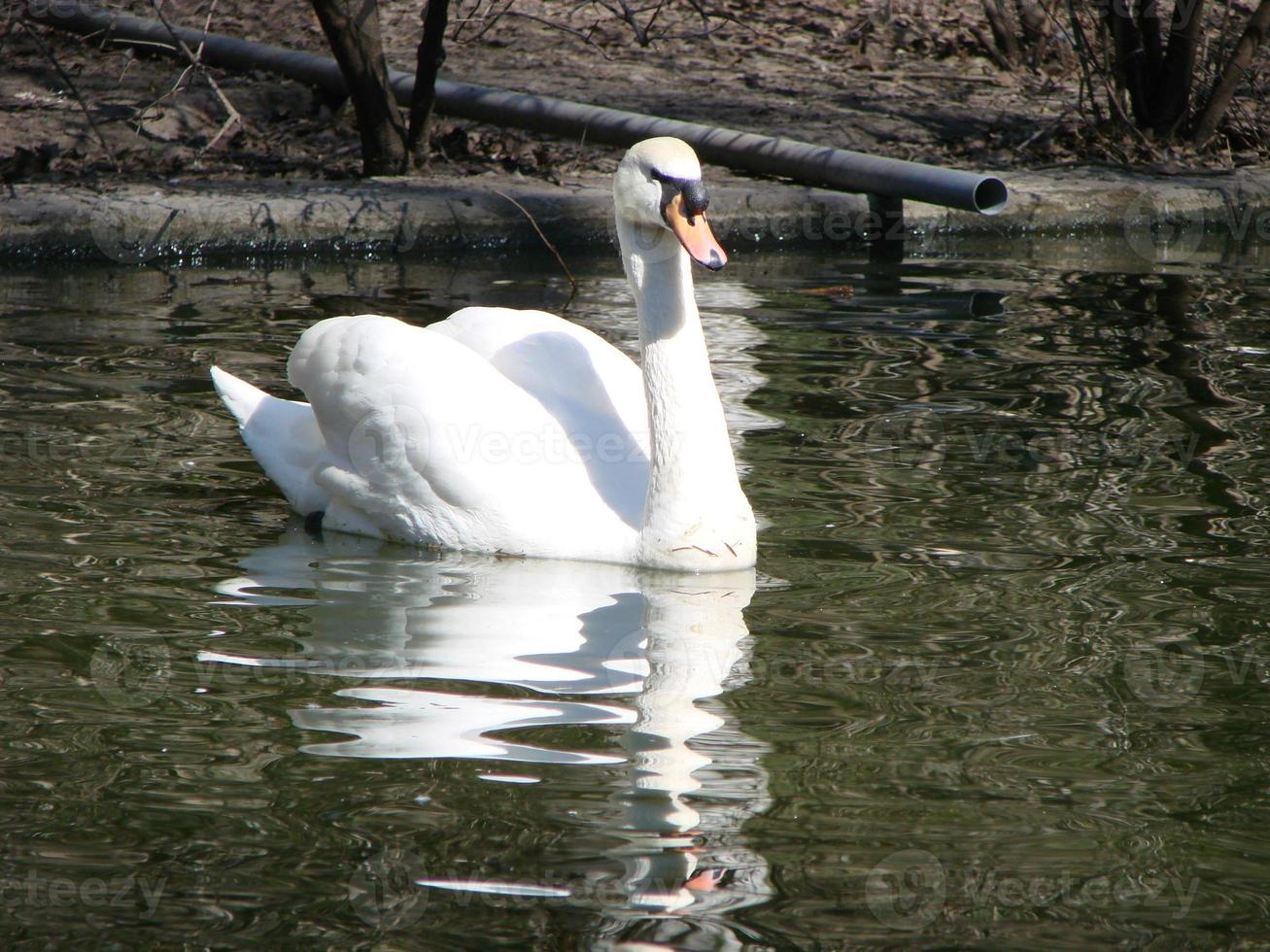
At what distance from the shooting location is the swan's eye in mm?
4496

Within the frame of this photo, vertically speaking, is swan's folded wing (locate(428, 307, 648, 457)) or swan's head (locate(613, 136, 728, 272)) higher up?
swan's head (locate(613, 136, 728, 272))

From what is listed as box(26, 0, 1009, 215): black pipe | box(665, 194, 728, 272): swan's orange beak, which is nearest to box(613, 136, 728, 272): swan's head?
box(665, 194, 728, 272): swan's orange beak

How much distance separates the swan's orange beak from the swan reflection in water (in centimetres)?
86

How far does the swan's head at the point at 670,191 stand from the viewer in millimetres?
4488

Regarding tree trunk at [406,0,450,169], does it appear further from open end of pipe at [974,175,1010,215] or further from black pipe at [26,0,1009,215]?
open end of pipe at [974,175,1010,215]

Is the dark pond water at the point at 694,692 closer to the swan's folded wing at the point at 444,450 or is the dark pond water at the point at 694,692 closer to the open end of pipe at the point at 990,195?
the swan's folded wing at the point at 444,450

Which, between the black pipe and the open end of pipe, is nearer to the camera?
the open end of pipe

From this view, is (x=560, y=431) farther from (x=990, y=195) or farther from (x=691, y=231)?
(x=990, y=195)

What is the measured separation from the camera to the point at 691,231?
14.7ft

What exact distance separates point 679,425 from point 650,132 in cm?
596

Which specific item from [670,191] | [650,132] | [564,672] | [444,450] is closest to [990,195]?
[650,132]

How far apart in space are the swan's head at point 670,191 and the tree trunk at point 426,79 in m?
5.24

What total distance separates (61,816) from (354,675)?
88 centimetres

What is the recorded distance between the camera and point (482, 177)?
400 inches
